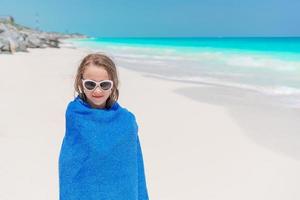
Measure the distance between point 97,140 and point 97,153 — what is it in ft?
0.19

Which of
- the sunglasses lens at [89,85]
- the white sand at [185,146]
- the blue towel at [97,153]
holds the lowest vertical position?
the white sand at [185,146]

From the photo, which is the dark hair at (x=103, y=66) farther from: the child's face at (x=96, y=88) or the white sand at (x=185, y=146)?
the white sand at (x=185, y=146)

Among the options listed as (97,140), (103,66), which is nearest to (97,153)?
(97,140)

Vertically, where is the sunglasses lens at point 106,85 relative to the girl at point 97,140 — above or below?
above

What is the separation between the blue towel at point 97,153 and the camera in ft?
5.89

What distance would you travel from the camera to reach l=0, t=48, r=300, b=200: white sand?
14.2ft

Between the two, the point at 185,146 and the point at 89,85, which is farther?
the point at 185,146

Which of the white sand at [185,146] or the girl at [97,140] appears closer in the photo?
the girl at [97,140]

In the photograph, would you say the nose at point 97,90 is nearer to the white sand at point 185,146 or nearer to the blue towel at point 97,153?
the blue towel at point 97,153

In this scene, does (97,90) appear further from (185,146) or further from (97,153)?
(185,146)

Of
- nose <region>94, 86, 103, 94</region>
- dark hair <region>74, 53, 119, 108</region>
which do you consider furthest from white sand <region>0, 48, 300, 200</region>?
nose <region>94, 86, 103, 94</region>

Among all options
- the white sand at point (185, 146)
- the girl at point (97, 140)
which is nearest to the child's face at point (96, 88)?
the girl at point (97, 140)

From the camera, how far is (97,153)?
1807mm

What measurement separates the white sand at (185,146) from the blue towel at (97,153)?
77 cm
